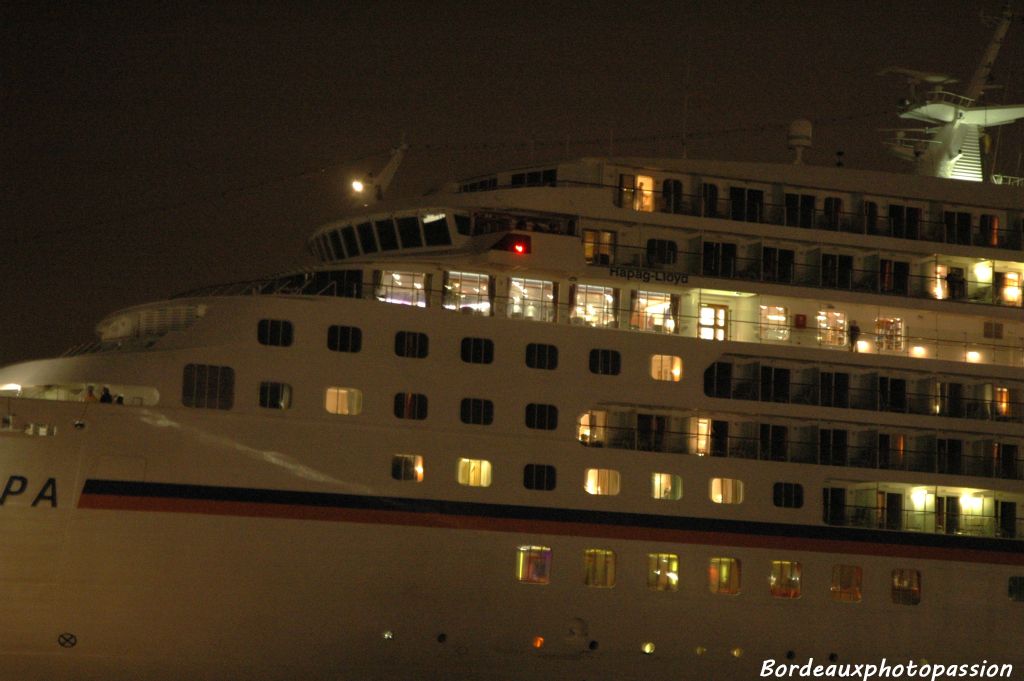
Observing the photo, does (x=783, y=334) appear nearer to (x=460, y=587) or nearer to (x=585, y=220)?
(x=585, y=220)

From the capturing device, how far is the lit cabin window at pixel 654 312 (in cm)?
2822

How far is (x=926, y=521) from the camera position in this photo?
28547mm

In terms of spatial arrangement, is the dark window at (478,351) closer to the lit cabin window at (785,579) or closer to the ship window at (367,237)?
the ship window at (367,237)

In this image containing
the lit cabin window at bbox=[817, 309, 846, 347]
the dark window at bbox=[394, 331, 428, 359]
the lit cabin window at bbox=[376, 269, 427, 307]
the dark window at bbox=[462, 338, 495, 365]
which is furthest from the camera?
the lit cabin window at bbox=[817, 309, 846, 347]

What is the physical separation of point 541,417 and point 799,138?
32.2 feet

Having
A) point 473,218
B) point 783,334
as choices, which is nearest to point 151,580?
point 473,218

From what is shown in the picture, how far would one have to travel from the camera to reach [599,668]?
1006 inches

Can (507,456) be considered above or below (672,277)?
below

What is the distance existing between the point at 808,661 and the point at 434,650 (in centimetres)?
749

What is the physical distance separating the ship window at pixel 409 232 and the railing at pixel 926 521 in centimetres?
982

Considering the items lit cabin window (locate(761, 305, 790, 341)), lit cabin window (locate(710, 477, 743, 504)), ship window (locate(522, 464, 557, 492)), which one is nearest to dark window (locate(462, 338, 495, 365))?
ship window (locate(522, 464, 557, 492))

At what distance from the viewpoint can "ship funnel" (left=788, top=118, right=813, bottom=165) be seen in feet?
102

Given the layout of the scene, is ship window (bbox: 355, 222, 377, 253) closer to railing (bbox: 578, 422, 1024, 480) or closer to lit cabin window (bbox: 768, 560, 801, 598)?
railing (bbox: 578, 422, 1024, 480)

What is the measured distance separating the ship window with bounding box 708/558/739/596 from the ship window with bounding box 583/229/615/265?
6.39 meters
